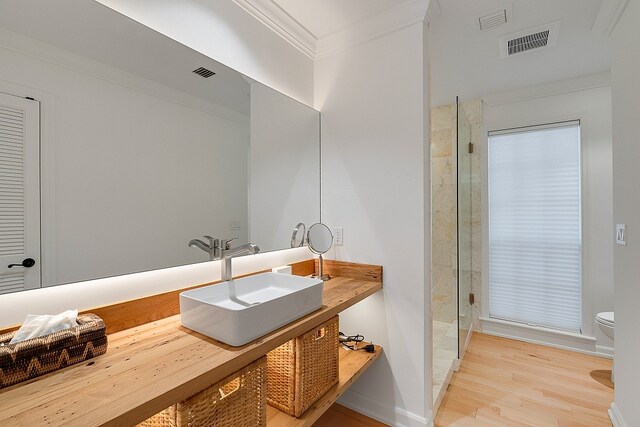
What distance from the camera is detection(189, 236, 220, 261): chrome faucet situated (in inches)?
52.6

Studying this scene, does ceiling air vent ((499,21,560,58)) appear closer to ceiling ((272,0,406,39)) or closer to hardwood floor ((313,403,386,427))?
ceiling ((272,0,406,39))

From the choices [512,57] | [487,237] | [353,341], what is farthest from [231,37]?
[487,237]

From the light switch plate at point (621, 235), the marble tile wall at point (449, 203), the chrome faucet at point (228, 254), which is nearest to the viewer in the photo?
the chrome faucet at point (228, 254)

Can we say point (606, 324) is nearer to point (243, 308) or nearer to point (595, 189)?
point (595, 189)

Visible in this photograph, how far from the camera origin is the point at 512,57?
2.32 m

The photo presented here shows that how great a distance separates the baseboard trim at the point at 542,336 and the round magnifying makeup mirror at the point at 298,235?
94.6 inches

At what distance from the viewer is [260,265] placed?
1.74 meters

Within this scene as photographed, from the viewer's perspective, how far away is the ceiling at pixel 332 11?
1.70 m

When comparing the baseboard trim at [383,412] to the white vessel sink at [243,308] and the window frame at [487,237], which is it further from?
the window frame at [487,237]

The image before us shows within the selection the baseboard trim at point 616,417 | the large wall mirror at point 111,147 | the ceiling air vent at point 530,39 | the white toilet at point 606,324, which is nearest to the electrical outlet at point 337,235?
the large wall mirror at point 111,147

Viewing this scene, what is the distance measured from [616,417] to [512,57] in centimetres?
250

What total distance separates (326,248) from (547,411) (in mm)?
1794

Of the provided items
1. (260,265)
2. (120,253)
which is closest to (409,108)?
(260,265)

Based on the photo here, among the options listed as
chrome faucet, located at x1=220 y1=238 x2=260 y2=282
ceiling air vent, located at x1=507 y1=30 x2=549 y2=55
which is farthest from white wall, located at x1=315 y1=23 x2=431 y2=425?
ceiling air vent, located at x1=507 y1=30 x2=549 y2=55
